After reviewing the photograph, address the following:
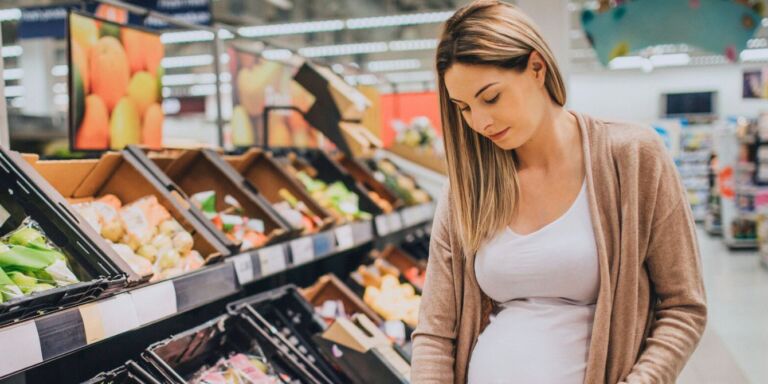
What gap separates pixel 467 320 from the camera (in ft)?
4.60

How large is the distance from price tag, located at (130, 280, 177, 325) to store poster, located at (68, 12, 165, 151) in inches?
32.6

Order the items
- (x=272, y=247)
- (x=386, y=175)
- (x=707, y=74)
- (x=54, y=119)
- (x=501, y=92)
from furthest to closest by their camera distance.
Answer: (x=707, y=74)
(x=54, y=119)
(x=386, y=175)
(x=272, y=247)
(x=501, y=92)

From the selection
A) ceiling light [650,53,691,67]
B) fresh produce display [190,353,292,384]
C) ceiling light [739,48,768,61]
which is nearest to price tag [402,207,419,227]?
fresh produce display [190,353,292,384]

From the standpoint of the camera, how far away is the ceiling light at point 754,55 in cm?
1947

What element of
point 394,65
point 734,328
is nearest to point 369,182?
point 734,328

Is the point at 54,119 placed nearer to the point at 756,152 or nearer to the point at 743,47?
the point at 743,47

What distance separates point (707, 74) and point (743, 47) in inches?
756

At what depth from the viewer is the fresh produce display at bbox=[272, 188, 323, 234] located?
2.81 meters

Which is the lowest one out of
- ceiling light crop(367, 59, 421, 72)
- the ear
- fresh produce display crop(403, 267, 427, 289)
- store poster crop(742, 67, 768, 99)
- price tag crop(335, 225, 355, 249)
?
fresh produce display crop(403, 267, 427, 289)

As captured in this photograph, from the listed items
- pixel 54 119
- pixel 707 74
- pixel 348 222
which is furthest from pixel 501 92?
pixel 707 74

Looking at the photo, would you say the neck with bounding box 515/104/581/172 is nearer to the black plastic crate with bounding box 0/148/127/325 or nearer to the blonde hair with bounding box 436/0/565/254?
the blonde hair with bounding box 436/0/565/254

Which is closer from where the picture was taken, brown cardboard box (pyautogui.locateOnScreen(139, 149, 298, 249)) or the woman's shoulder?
the woman's shoulder

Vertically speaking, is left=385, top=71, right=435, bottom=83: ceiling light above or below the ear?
above

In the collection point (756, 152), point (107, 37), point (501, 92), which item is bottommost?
point (756, 152)
